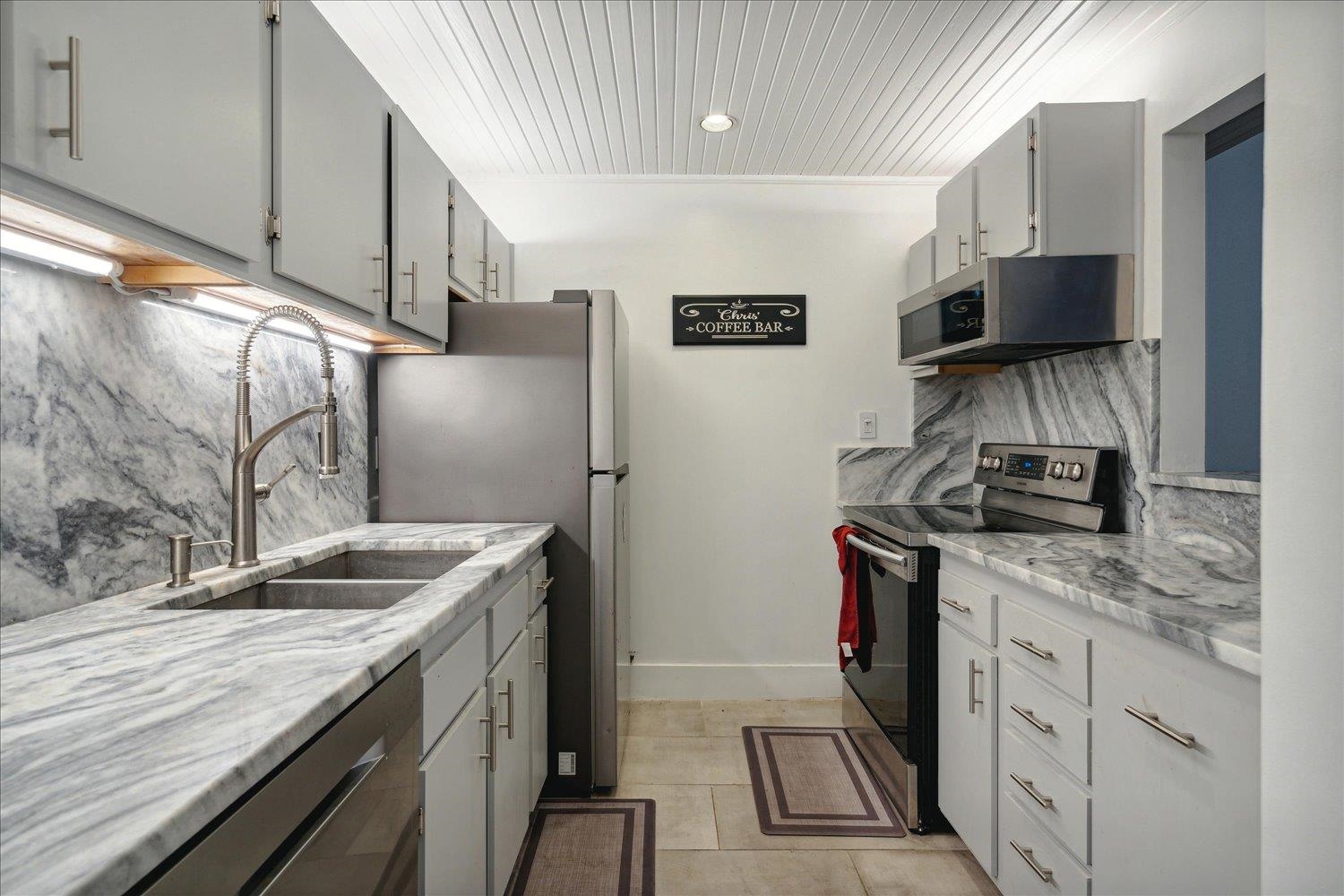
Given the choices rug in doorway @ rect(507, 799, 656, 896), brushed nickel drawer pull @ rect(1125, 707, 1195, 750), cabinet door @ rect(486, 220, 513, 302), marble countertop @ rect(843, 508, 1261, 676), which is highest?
cabinet door @ rect(486, 220, 513, 302)

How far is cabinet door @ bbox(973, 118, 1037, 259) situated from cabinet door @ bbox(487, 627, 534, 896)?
195 centimetres

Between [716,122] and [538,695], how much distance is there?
6.99ft

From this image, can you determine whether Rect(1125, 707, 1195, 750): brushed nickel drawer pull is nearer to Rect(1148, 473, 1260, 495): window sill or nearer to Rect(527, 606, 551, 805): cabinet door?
Rect(1148, 473, 1260, 495): window sill

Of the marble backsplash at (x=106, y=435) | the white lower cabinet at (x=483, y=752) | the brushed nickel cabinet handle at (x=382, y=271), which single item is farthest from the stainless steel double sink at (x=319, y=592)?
the brushed nickel cabinet handle at (x=382, y=271)

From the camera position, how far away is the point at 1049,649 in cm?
149

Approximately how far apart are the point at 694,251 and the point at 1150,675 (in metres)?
2.51

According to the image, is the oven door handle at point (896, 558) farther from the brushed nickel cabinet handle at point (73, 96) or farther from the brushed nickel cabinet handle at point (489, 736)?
the brushed nickel cabinet handle at point (73, 96)

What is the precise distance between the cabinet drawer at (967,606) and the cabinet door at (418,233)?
5.59ft

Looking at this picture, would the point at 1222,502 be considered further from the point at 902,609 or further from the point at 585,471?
the point at 585,471

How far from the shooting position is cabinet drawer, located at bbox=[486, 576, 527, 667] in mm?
1566

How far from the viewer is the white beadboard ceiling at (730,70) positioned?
6.27ft

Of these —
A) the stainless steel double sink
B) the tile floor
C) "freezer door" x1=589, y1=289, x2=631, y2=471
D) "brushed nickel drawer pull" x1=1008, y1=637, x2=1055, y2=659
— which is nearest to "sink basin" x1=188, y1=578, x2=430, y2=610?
the stainless steel double sink

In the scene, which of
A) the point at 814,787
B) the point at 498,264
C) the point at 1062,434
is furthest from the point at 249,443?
the point at 1062,434

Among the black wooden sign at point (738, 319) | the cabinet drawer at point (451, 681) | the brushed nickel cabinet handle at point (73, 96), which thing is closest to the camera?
the brushed nickel cabinet handle at point (73, 96)
